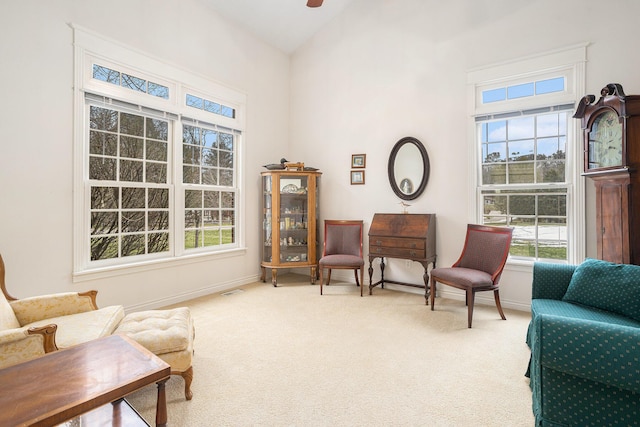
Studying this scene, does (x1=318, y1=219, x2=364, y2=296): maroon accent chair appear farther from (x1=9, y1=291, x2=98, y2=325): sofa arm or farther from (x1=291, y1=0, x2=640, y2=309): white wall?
(x1=9, y1=291, x2=98, y2=325): sofa arm

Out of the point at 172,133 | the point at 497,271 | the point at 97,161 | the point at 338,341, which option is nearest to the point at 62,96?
the point at 97,161

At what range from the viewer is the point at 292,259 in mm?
4945

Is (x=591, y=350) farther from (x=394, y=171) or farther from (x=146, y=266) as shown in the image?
(x=146, y=266)

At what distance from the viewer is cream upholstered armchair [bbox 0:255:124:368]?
1.64 meters

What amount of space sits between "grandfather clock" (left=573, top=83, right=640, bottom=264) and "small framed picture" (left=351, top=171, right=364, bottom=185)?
8.66 ft

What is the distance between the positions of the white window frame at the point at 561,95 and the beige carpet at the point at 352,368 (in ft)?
3.76

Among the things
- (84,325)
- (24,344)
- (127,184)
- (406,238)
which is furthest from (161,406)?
(406,238)

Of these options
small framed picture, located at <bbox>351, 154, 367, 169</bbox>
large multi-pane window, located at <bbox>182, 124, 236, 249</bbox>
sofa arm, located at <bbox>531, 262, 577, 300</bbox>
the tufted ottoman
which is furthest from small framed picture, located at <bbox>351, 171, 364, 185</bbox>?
the tufted ottoman

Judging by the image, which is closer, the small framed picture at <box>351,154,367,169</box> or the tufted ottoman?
the tufted ottoman

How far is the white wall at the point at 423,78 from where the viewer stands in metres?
3.37

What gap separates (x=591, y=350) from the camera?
4.61 ft

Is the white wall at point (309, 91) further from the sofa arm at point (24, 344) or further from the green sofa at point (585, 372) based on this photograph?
the green sofa at point (585, 372)

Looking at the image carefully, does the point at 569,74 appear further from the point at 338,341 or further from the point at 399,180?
the point at 338,341

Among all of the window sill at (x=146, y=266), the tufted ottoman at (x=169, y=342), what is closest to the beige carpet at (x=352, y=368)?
the tufted ottoman at (x=169, y=342)
